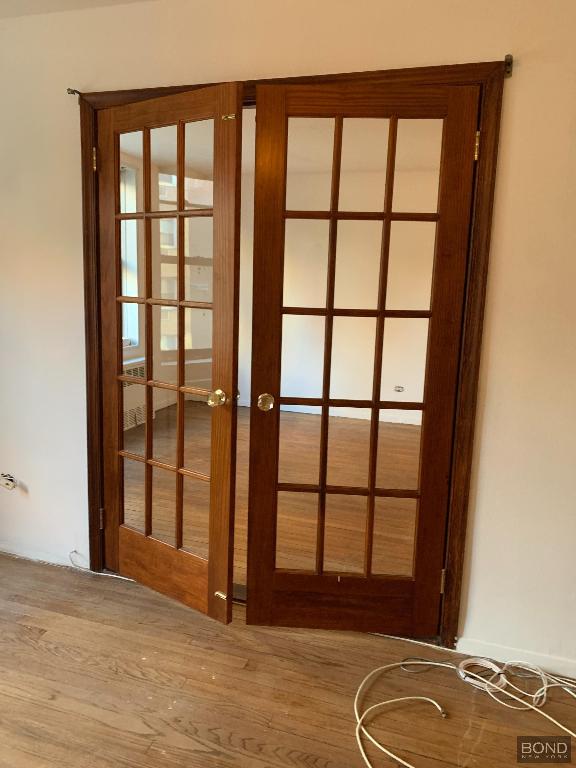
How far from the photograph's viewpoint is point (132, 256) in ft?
7.71

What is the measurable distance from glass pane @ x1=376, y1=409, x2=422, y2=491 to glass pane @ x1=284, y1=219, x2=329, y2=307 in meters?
0.54

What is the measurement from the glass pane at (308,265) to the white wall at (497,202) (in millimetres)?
565

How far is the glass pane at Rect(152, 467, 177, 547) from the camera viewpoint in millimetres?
2379

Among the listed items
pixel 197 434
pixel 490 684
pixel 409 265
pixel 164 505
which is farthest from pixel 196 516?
pixel 409 265

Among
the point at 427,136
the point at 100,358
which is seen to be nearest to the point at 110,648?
the point at 100,358

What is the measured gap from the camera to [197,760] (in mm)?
1602

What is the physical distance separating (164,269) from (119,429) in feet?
2.55

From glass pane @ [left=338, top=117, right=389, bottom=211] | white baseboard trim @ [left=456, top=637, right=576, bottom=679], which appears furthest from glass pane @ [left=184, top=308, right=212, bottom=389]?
white baseboard trim @ [left=456, top=637, right=576, bottom=679]

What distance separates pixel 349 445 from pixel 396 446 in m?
0.37

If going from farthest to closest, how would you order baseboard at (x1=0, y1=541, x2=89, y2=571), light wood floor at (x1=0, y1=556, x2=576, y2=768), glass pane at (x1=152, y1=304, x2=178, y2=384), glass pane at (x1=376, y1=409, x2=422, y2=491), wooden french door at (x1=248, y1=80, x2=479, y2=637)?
baseboard at (x1=0, y1=541, x2=89, y2=571) < glass pane at (x1=152, y1=304, x2=178, y2=384) < glass pane at (x1=376, y1=409, x2=422, y2=491) < wooden french door at (x1=248, y1=80, x2=479, y2=637) < light wood floor at (x1=0, y1=556, x2=576, y2=768)

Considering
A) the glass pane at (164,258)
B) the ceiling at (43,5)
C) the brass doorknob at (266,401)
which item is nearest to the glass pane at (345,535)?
the brass doorknob at (266,401)

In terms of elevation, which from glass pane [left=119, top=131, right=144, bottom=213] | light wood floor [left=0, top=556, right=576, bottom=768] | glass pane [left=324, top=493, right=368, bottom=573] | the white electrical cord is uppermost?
glass pane [left=119, top=131, right=144, bottom=213]

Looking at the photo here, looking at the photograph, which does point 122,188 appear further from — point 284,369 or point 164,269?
point 284,369

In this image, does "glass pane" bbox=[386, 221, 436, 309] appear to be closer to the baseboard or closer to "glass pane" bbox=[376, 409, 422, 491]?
"glass pane" bbox=[376, 409, 422, 491]
